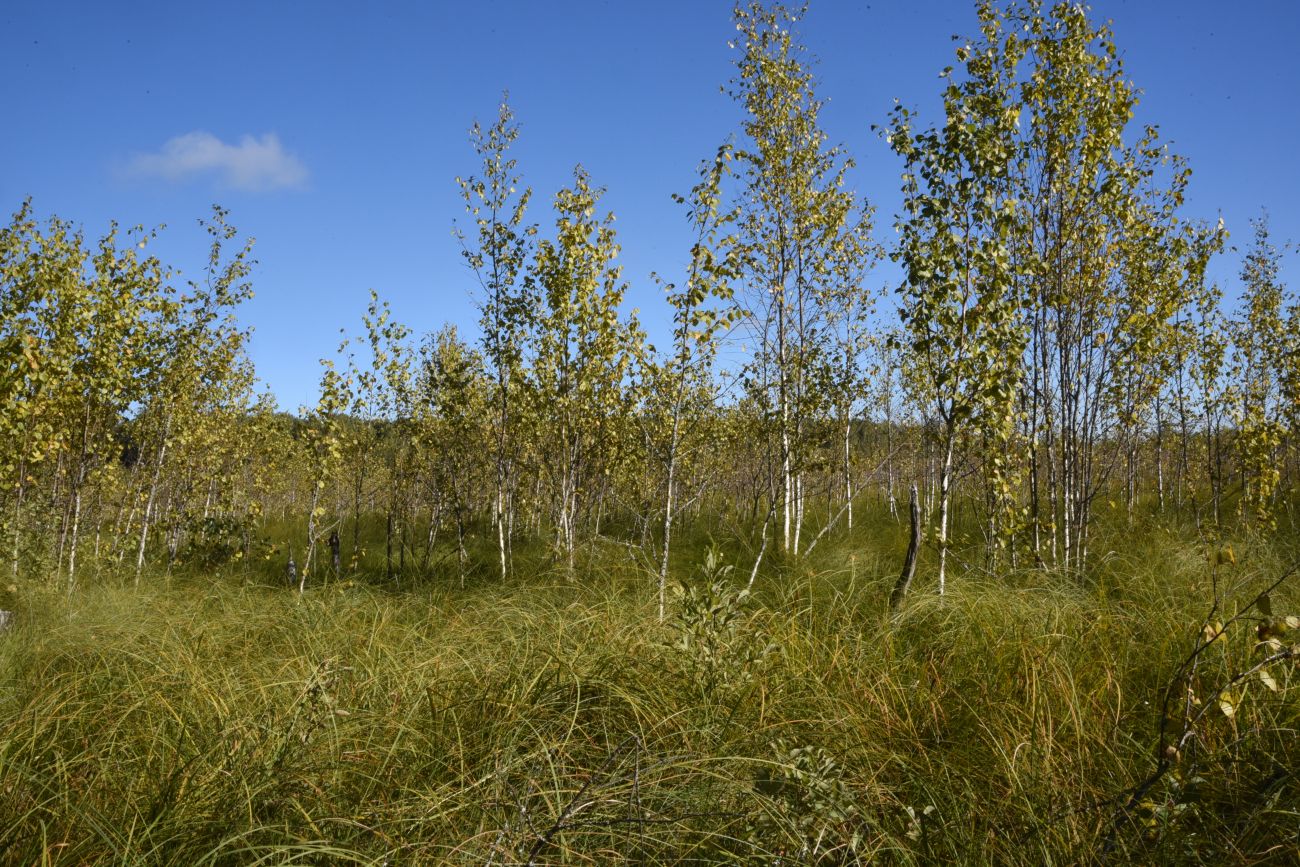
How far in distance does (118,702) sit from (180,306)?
795 cm

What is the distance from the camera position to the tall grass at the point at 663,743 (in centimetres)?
242

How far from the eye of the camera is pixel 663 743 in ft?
10.7

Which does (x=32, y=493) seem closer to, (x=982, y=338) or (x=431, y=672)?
(x=431, y=672)

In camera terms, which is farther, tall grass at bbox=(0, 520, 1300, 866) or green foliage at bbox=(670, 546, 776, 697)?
green foliage at bbox=(670, 546, 776, 697)

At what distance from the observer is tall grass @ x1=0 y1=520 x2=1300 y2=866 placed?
2.42 metres

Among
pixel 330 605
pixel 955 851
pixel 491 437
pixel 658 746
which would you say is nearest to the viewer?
pixel 955 851

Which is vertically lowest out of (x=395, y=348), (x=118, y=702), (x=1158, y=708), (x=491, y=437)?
(x=118, y=702)

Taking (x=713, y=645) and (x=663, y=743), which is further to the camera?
(x=713, y=645)

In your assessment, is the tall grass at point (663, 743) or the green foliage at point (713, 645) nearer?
the tall grass at point (663, 743)

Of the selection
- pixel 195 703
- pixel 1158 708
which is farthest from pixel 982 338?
pixel 195 703

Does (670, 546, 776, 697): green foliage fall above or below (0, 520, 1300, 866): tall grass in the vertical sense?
above

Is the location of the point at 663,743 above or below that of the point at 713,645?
below

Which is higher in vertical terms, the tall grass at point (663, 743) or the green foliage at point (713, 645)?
the green foliage at point (713, 645)

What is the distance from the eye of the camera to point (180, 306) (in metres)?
10.2
